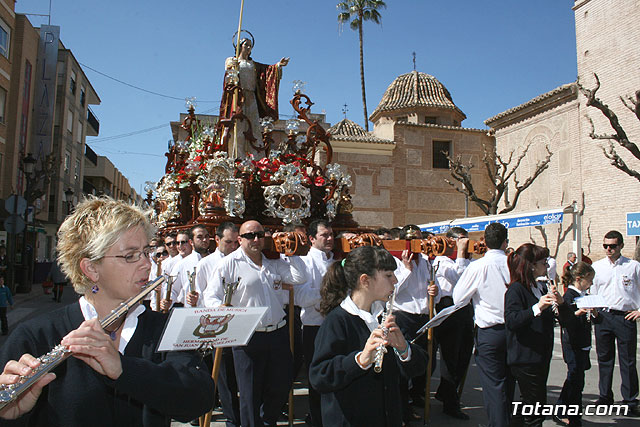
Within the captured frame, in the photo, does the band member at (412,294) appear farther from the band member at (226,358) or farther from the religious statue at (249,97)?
the religious statue at (249,97)

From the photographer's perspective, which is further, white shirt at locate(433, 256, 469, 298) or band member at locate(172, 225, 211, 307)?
white shirt at locate(433, 256, 469, 298)

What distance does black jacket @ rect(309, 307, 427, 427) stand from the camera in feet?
10.2

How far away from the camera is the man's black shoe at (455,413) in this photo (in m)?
5.94

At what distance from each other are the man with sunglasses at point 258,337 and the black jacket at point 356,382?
152 cm

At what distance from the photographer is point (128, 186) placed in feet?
217

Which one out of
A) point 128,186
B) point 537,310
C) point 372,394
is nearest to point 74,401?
point 372,394

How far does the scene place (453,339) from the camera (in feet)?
21.4

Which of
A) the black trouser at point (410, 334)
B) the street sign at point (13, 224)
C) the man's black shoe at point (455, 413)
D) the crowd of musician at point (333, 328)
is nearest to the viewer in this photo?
the crowd of musician at point (333, 328)

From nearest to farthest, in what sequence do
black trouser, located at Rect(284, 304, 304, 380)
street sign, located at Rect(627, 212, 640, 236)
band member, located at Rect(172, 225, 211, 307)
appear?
black trouser, located at Rect(284, 304, 304, 380) → band member, located at Rect(172, 225, 211, 307) → street sign, located at Rect(627, 212, 640, 236)

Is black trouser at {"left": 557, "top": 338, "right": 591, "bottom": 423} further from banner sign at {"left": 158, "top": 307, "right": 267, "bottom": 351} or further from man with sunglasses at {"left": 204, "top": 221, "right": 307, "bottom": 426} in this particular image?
banner sign at {"left": 158, "top": 307, "right": 267, "bottom": 351}

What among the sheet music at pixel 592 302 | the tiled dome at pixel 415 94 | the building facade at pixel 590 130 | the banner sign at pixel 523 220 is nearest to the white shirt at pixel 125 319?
the sheet music at pixel 592 302

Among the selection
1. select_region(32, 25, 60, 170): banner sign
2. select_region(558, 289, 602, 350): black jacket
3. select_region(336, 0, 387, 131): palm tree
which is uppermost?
select_region(336, 0, 387, 131): palm tree

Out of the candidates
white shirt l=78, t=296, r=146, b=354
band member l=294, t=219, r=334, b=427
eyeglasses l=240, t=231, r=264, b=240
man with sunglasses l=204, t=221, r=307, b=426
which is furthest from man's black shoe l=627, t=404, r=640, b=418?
white shirt l=78, t=296, r=146, b=354

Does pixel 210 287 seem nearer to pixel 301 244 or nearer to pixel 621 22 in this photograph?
pixel 301 244
